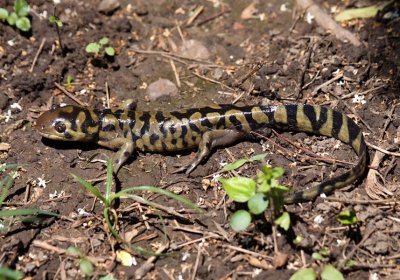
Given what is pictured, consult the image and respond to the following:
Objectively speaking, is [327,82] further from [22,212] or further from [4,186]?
[4,186]

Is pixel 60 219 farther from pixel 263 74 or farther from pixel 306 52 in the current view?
pixel 306 52

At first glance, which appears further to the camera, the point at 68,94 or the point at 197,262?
the point at 68,94

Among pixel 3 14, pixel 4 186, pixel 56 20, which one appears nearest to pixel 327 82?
pixel 56 20

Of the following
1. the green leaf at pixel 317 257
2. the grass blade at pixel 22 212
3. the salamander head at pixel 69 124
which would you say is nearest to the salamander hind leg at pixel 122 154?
the salamander head at pixel 69 124

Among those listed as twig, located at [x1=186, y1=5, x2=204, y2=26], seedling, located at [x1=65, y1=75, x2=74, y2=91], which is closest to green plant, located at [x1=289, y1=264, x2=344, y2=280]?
seedling, located at [x1=65, y1=75, x2=74, y2=91]

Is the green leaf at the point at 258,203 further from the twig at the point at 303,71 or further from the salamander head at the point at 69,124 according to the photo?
the salamander head at the point at 69,124
